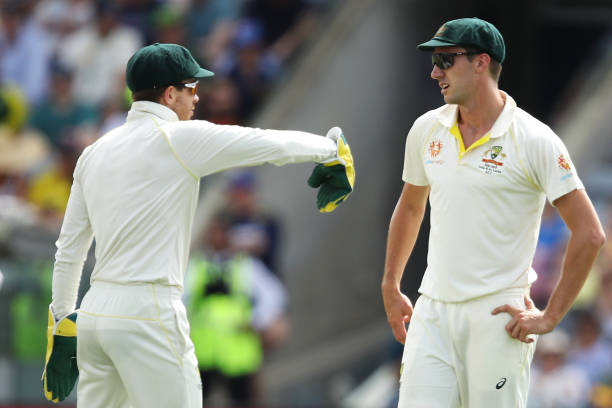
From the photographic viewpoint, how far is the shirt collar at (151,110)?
546 cm

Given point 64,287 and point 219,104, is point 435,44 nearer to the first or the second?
point 64,287

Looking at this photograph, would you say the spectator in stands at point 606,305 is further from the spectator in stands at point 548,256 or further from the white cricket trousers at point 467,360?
the white cricket trousers at point 467,360

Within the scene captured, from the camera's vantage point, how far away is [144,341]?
208 inches

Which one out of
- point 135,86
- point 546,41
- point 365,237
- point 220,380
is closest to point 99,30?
point 365,237

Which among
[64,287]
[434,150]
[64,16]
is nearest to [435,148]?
[434,150]

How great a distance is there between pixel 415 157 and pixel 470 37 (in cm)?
62

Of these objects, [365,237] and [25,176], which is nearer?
[25,176]

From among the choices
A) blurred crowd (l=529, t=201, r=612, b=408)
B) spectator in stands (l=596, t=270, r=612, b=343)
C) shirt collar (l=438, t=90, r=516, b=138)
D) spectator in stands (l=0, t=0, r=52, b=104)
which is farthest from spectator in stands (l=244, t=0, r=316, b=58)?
shirt collar (l=438, t=90, r=516, b=138)

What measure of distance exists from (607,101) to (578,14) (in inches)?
119

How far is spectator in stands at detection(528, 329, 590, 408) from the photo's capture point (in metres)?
9.92

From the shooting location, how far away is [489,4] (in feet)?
49.2

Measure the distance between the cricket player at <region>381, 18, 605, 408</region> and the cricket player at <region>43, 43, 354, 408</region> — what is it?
0.68 meters

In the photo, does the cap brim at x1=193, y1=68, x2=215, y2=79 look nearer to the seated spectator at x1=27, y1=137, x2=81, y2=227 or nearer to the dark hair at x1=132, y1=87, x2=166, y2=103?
the dark hair at x1=132, y1=87, x2=166, y2=103

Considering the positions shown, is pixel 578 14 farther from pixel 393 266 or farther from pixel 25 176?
pixel 393 266
